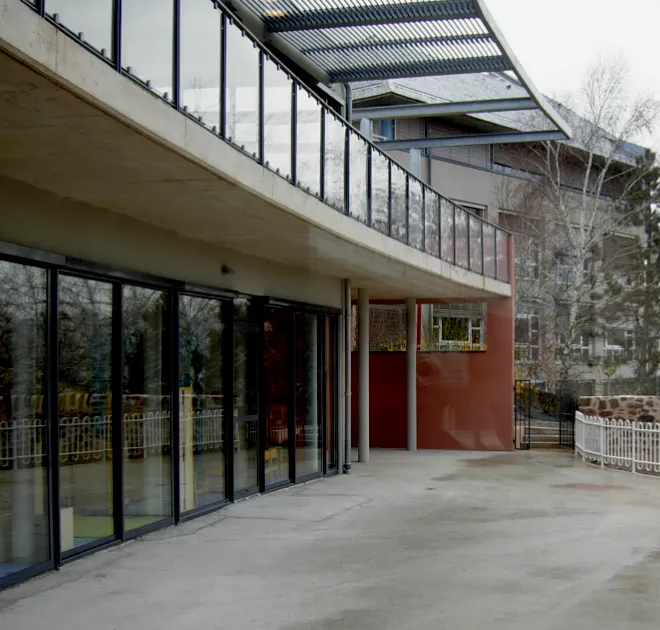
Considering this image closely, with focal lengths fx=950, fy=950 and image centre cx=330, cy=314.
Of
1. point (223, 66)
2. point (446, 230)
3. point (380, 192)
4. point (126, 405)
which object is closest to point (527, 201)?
point (446, 230)

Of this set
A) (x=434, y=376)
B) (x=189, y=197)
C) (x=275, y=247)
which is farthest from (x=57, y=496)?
(x=434, y=376)

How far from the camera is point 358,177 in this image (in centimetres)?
1300

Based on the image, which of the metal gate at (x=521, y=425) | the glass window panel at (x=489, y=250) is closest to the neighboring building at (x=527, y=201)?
the metal gate at (x=521, y=425)

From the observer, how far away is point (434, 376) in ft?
71.2

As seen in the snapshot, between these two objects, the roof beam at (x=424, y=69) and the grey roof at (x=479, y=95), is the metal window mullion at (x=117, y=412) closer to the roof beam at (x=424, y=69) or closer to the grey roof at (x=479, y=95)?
the roof beam at (x=424, y=69)

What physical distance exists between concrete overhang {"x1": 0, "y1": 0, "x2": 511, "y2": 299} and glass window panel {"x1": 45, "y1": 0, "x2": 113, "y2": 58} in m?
0.21

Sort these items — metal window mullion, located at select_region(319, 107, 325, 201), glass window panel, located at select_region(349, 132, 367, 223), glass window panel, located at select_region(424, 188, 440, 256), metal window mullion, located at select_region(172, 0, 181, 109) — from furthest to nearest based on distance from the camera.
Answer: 1. glass window panel, located at select_region(424, 188, 440, 256)
2. glass window panel, located at select_region(349, 132, 367, 223)
3. metal window mullion, located at select_region(319, 107, 325, 201)
4. metal window mullion, located at select_region(172, 0, 181, 109)

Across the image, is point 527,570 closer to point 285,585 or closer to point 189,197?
point 285,585

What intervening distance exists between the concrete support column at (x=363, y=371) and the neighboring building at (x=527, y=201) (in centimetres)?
1378

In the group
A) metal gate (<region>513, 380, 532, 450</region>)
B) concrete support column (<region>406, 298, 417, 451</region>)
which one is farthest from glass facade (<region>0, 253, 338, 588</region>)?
metal gate (<region>513, 380, 532, 450</region>)

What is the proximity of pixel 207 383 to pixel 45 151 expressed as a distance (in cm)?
525

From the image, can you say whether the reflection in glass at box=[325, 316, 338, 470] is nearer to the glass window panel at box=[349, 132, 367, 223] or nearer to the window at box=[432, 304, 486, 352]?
the glass window panel at box=[349, 132, 367, 223]

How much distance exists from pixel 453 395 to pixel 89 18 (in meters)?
16.5

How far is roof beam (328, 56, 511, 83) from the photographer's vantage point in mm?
14586
